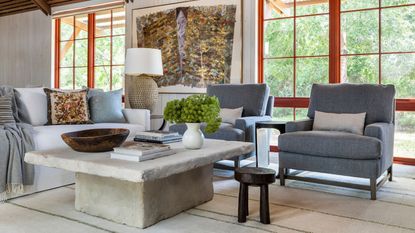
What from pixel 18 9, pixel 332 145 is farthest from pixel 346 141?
pixel 18 9

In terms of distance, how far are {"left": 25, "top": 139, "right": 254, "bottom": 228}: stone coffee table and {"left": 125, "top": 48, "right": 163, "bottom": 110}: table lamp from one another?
217cm

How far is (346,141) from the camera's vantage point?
2.86 meters

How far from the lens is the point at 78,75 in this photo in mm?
6629

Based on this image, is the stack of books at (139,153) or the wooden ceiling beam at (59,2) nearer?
the stack of books at (139,153)

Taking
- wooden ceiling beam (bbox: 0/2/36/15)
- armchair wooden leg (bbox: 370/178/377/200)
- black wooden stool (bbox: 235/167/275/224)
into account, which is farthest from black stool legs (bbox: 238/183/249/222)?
wooden ceiling beam (bbox: 0/2/36/15)

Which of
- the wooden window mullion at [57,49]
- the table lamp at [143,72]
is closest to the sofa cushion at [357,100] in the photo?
the table lamp at [143,72]

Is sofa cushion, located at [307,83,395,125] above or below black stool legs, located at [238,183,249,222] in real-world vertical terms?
above

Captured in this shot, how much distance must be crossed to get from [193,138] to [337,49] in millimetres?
2744

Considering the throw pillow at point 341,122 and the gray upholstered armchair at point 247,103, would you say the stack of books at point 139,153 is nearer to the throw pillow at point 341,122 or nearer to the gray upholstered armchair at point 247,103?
the gray upholstered armchair at point 247,103

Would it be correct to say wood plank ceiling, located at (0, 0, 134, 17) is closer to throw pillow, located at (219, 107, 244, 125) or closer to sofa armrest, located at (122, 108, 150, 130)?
sofa armrest, located at (122, 108, 150, 130)

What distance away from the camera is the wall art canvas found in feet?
16.2

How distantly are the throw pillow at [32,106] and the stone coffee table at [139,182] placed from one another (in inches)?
54.4

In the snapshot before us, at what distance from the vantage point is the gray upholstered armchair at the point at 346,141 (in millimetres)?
2809

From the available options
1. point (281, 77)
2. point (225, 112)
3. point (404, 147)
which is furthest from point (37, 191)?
point (404, 147)
